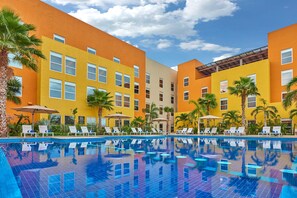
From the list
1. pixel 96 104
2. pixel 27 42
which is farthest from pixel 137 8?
pixel 27 42

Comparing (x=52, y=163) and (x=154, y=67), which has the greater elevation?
(x=154, y=67)

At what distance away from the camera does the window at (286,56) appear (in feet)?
81.7

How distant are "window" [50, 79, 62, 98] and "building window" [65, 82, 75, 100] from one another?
67 centimetres

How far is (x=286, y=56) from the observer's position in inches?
995

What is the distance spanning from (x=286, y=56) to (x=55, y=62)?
2278 cm

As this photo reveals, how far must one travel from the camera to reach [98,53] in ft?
88.6

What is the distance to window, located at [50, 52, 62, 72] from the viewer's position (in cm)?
2030

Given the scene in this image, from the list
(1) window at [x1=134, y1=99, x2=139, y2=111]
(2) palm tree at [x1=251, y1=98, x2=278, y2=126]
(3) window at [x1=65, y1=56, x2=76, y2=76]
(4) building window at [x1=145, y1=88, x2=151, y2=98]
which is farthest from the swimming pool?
(4) building window at [x1=145, y1=88, x2=151, y2=98]

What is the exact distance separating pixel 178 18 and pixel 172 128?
18670 mm

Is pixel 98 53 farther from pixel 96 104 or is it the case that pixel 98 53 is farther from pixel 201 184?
pixel 201 184

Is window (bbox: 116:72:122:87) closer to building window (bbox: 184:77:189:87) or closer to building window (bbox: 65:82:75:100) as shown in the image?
building window (bbox: 65:82:75:100)

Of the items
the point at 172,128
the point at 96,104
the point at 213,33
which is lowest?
the point at 172,128

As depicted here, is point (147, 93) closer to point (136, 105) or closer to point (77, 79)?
point (136, 105)

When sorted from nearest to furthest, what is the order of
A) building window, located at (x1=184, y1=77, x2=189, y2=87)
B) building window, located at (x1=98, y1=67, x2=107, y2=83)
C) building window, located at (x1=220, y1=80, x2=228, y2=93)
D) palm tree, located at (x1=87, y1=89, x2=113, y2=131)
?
palm tree, located at (x1=87, y1=89, x2=113, y2=131) → building window, located at (x1=98, y1=67, x2=107, y2=83) → building window, located at (x1=220, y1=80, x2=228, y2=93) → building window, located at (x1=184, y1=77, x2=189, y2=87)
